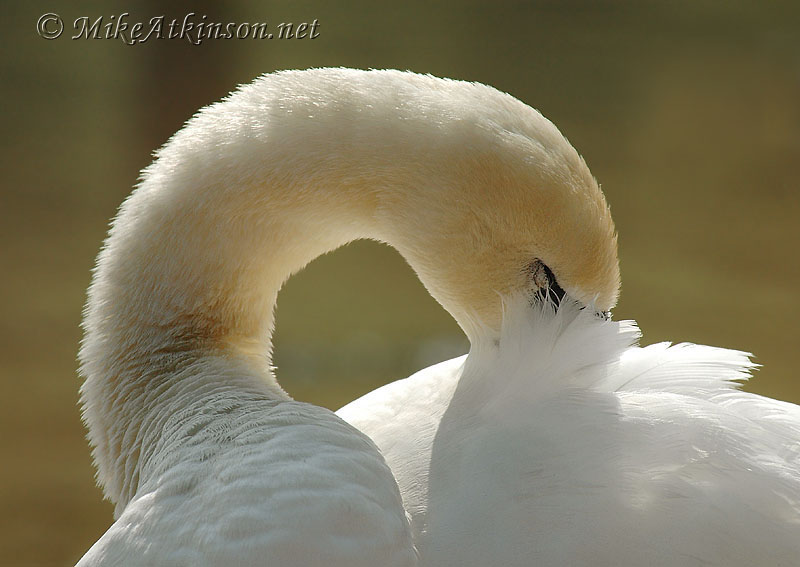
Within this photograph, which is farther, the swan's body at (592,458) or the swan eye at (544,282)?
the swan eye at (544,282)

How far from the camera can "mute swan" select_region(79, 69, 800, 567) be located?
1462 millimetres

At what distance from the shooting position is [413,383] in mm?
1888

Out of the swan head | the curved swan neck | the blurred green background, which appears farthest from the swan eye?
the blurred green background

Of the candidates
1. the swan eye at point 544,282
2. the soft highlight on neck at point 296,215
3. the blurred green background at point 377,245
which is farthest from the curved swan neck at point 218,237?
the blurred green background at point 377,245

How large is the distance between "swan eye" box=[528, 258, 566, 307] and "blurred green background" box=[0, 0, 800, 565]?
2162 mm

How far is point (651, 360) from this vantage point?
180 cm

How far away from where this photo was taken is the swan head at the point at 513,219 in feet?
5.78

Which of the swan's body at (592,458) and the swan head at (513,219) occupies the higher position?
the swan head at (513,219)

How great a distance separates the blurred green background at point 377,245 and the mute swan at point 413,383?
1.83m

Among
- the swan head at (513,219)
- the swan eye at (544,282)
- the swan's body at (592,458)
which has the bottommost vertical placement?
the swan's body at (592,458)

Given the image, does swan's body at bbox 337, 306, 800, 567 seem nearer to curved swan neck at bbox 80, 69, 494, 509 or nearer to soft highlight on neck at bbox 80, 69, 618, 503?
soft highlight on neck at bbox 80, 69, 618, 503

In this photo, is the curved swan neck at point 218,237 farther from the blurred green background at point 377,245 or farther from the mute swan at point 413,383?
the blurred green background at point 377,245

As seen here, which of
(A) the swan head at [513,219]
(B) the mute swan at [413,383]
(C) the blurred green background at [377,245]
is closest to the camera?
(B) the mute swan at [413,383]

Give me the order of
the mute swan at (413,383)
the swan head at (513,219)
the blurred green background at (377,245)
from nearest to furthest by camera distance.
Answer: the mute swan at (413,383), the swan head at (513,219), the blurred green background at (377,245)
